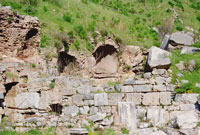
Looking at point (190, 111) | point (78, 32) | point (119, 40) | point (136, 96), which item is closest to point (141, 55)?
point (119, 40)

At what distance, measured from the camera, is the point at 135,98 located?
8.45m

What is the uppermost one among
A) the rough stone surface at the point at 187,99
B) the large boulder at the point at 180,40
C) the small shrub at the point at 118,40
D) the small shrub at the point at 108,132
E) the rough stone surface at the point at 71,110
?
the small shrub at the point at 118,40

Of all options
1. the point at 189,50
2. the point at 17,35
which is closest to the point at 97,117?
the point at 17,35

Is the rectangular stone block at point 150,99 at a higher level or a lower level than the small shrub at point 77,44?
lower

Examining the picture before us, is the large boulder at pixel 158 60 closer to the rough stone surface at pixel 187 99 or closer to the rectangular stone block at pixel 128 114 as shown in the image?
the rough stone surface at pixel 187 99

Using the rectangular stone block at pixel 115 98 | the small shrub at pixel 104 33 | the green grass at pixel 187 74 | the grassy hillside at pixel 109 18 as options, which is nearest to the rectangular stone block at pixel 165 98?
the green grass at pixel 187 74

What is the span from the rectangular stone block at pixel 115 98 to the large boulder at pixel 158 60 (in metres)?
2.09

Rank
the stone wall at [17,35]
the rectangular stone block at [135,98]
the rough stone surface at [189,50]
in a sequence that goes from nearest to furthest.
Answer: the rectangular stone block at [135,98] < the stone wall at [17,35] < the rough stone surface at [189,50]

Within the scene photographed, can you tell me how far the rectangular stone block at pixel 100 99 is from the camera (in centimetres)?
834

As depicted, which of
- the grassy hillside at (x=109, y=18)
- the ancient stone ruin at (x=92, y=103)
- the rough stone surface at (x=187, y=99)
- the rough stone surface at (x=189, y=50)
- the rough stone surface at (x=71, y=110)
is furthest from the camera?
the grassy hillside at (x=109, y=18)

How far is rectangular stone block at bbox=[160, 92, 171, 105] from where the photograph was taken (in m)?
8.32

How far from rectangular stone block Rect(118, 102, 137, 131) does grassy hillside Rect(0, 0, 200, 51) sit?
4.59 meters

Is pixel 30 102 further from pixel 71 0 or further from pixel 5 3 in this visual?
pixel 71 0

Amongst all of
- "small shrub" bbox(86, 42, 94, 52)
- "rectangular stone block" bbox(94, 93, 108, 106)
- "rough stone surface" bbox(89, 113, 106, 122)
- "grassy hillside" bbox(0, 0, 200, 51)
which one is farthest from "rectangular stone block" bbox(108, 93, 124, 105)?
"small shrub" bbox(86, 42, 94, 52)
